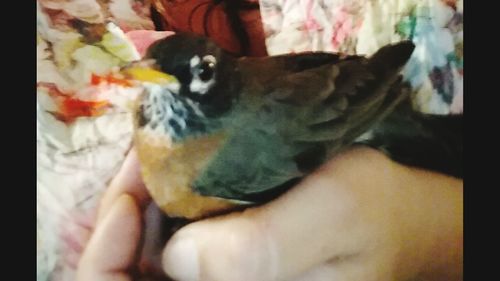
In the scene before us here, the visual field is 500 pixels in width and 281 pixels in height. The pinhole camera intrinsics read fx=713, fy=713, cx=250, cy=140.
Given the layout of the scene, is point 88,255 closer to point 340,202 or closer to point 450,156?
point 340,202

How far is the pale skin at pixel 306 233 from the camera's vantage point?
60cm

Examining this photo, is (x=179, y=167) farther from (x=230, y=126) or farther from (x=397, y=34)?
(x=397, y=34)

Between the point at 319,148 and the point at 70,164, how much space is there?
0.21 meters

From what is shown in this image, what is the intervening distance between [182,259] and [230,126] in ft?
0.40

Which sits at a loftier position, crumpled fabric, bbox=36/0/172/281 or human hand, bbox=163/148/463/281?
crumpled fabric, bbox=36/0/172/281

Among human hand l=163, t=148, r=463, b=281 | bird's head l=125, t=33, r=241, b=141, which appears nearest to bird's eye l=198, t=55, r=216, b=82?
bird's head l=125, t=33, r=241, b=141

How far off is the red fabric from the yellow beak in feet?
0.26

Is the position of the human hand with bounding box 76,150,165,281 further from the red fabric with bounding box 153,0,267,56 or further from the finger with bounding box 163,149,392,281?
the red fabric with bounding box 153,0,267,56

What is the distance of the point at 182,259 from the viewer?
61 cm

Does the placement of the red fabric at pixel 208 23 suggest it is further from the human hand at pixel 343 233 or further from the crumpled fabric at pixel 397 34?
the human hand at pixel 343 233

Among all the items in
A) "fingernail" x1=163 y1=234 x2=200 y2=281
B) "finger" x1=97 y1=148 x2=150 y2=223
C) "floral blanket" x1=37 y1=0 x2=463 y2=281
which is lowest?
"fingernail" x1=163 y1=234 x2=200 y2=281

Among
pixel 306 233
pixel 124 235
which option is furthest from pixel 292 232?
pixel 124 235

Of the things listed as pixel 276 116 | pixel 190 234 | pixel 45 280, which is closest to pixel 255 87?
pixel 276 116

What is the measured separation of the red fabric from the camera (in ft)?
2.15
